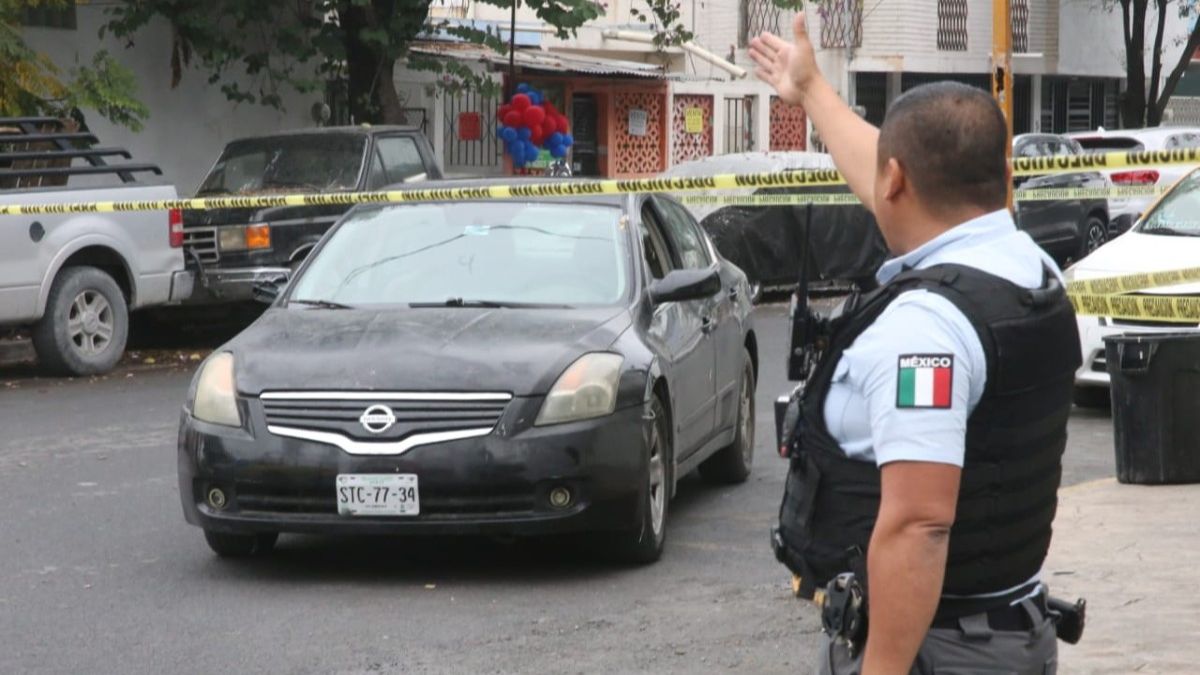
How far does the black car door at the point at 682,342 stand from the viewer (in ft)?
27.3

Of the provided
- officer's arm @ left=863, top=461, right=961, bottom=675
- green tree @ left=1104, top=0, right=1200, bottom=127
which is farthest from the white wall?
green tree @ left=1104, top=0, right=1200, bottom=127

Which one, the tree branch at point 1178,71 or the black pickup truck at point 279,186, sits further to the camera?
the tree branch at point 1178,71

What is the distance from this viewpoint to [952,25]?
124 ft

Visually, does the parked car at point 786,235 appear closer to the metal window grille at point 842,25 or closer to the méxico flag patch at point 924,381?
the metal window grille at point 842,25

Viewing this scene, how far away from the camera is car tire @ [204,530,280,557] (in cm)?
788

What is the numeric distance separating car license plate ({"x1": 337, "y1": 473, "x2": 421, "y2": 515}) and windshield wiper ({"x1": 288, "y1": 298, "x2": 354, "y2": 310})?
48.5 inches

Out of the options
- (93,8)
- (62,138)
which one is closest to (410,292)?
(62,138)

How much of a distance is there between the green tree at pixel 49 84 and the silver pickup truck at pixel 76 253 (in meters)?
2.27

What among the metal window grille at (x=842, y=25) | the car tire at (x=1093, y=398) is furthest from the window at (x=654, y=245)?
the metal window grille at (x=842, y=25)

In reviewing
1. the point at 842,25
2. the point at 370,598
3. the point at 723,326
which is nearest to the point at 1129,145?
the point at 842,25

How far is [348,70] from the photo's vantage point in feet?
69.7

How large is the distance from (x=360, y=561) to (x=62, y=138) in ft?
25.5

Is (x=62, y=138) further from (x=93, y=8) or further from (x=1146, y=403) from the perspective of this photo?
(x=1146, y=403)

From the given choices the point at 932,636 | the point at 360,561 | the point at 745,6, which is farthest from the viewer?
the point at 745,6
